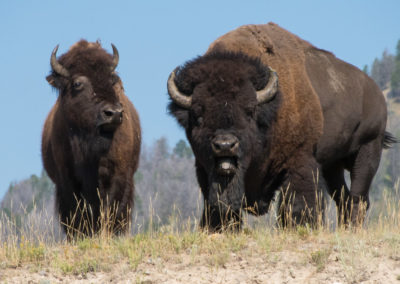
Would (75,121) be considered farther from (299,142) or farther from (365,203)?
(365,203)

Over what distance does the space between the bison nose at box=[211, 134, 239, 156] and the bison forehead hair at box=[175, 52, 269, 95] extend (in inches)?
26.6

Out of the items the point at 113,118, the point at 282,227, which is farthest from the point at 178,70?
the point at 282,227

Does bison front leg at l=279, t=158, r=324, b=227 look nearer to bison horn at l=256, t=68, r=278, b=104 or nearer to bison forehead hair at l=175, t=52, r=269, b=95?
bison horn at l=256, t=68, r=278, b=104

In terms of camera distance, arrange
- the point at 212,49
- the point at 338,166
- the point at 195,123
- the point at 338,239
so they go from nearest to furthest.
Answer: the point at 338,239, the point at 195,123, the point at 212,49, the point at 338,166

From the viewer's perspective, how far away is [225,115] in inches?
311

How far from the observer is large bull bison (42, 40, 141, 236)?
33.1 ft

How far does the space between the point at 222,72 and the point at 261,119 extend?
2.43 feet

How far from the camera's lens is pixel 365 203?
10367 millimetres

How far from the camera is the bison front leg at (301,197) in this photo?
849 cm

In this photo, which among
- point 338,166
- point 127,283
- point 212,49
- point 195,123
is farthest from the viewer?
point 338,166

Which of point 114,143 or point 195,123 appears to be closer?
point 195,123

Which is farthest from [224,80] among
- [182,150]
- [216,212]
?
[182,150]

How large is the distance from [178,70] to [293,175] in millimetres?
1937

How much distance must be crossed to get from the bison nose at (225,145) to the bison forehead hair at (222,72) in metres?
0.68
